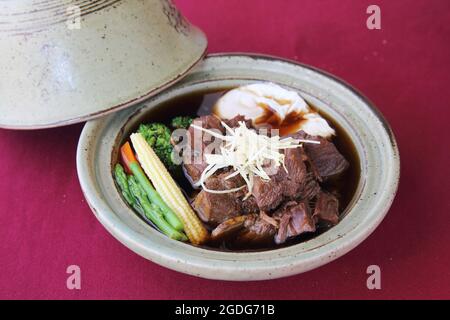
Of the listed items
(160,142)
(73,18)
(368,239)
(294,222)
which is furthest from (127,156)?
(368,239)

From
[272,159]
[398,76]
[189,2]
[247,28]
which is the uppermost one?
[189,2]

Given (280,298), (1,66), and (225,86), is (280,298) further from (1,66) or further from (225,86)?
(1,66)

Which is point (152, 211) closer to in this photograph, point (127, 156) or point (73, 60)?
point (127, 156)

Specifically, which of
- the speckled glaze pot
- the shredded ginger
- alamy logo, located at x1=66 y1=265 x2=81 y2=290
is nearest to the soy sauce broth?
the speckled glaze pot

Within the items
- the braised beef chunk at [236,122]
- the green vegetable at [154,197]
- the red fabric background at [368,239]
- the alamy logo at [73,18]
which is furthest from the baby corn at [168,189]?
the alamy logo at [73,18]

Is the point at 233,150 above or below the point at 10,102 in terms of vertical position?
below

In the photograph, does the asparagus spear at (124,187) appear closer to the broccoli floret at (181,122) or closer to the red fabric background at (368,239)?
the red fabric background at (368,239)

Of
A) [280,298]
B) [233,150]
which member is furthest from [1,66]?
[280,298]
